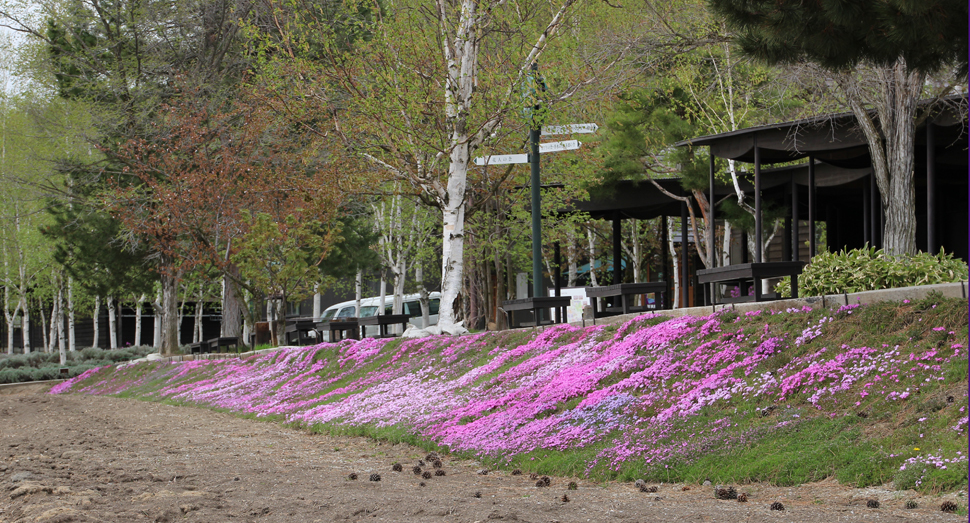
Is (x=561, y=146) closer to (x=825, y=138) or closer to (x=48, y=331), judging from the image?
(x=825, y=138)

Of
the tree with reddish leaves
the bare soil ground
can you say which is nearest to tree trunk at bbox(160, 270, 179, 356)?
the tree with reddish leaves

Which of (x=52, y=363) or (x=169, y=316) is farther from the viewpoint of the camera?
(x=52, y=363)

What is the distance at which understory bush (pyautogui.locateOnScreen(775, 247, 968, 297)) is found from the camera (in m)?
9.42

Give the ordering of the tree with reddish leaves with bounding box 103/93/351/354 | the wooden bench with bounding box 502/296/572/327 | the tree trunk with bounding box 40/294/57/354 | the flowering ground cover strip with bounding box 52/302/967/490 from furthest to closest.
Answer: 1. the tree trunk with bounding box 40/294/57/354
2. the tree with reddish leaves with bounding box 103/93/351/354
3. the wooden bench with bounding box 502/296/572/327
4. the flowering ground cover strip with bounding box 52/302/967/490

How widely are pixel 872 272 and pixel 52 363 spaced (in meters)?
28.6

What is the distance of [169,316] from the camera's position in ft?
85.1

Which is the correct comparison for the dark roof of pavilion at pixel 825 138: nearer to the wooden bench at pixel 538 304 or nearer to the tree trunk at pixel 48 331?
the wooden bench at pixel 538 304

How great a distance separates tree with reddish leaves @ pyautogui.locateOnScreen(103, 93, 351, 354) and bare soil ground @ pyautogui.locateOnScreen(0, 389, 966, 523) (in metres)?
12.8

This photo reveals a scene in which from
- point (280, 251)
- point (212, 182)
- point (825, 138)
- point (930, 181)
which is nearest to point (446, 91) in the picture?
point (825, 138)

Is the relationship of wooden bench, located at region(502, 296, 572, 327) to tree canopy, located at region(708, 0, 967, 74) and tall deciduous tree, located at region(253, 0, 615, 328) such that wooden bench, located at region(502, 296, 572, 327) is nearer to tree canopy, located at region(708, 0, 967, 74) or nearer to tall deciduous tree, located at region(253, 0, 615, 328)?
tall deciduous tree, located at region(253, 0, 615, 328)

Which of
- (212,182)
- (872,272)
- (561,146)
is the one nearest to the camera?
(872,272)

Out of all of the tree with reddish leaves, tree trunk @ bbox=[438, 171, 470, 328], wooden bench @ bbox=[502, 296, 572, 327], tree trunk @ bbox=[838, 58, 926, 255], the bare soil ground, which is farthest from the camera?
the tree with reddish leaves

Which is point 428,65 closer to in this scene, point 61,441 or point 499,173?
point 499,173

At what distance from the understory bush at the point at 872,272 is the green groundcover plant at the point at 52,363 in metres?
23.6
